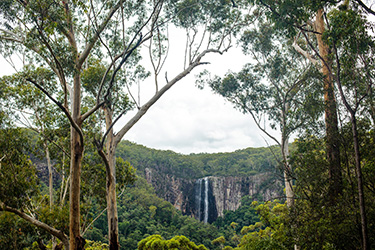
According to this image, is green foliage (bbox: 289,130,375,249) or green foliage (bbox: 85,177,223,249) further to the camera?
green foliage (bbox: 85,177,223,249)

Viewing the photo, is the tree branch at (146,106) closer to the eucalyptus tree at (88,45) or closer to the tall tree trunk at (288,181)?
the eucalyptus tree at (88,45)

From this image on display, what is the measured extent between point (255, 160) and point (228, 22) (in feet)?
128

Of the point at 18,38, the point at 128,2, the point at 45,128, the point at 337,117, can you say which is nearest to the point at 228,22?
the point at 128,2

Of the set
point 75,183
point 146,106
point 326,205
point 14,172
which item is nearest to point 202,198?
point 146,106

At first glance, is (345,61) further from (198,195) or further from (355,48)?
(198,195)

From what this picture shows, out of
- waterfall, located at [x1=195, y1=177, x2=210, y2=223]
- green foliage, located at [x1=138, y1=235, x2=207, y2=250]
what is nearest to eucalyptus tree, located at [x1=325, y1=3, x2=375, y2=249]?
green foliage, located at [x1=138, y1=235, x2=207, y2=250]

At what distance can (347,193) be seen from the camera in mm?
3992

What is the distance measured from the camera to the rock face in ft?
131

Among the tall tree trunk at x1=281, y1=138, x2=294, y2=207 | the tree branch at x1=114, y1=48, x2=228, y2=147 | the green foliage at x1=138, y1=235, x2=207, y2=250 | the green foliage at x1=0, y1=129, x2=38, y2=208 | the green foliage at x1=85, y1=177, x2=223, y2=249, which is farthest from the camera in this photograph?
the green foliage at x1=85, y1=177, x2=223, y2=249

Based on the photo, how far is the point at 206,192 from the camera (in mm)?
39500

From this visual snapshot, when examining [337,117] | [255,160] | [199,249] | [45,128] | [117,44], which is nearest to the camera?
[337,117]

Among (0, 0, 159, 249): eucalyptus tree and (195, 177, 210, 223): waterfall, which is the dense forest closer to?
(0, 0, 159, 249): eucalyptus tree

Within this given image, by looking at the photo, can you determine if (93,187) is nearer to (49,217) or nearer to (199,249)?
(49,217)

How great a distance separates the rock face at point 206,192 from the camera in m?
39.8
